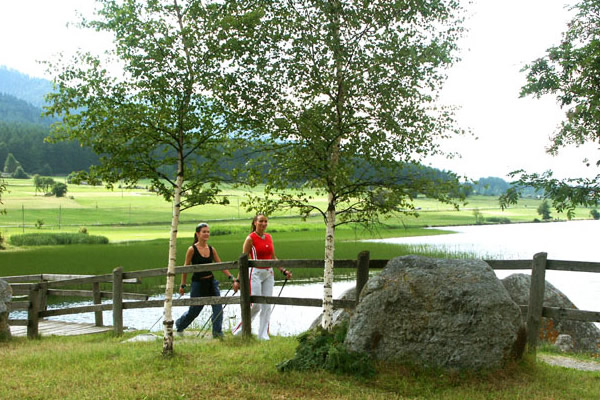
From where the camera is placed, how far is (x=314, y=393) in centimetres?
704

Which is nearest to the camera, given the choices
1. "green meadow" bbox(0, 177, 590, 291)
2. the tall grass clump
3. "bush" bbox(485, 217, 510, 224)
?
"green meadow" bbox(0, 177, 590, 291)

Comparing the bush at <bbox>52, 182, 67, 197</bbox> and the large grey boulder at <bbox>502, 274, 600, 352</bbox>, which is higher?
the bush at <bbox>52, 182, 67, 197</bbox>

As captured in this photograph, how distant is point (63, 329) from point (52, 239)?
1511 inches

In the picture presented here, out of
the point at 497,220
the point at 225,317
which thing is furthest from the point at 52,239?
the point at 497,220

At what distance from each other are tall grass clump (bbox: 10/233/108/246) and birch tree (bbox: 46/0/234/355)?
42346 millimetres

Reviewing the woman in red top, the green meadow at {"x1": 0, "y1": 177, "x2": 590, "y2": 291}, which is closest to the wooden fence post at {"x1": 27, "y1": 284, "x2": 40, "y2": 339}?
the green meadow at {"x1": 0, "y1": 177, "x2": 590, "y2": 291}

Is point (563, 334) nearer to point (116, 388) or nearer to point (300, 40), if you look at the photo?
point (300, 40)

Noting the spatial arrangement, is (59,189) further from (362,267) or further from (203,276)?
(362,267)

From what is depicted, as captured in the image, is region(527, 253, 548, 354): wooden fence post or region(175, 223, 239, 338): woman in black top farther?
region(175, 223, 239, 338): woman in black top

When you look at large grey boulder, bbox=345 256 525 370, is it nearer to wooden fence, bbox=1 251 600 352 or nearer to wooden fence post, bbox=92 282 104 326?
wooden fence, bbox=1 251 600 352

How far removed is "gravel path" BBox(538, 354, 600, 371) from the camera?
895 cm

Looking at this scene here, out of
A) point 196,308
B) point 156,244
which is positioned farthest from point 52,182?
point 196,308

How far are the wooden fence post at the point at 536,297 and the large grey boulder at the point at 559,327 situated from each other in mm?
2992

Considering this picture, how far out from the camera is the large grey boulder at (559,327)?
12039mm
